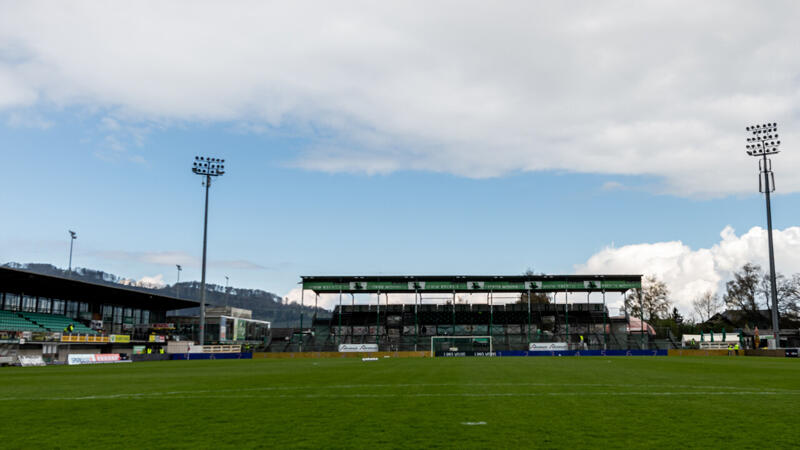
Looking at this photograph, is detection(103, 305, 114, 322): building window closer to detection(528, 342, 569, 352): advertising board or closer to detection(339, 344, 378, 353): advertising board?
detection(339, 344, 378, 353): advertising board

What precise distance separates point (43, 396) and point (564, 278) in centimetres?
6540

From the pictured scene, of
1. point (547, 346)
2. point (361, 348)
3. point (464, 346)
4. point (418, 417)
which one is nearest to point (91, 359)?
point (361, 348)

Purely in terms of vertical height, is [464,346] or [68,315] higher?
[68,315]

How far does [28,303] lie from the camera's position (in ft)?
207

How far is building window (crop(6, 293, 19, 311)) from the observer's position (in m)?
60.1

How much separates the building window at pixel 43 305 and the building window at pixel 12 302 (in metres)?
3.36

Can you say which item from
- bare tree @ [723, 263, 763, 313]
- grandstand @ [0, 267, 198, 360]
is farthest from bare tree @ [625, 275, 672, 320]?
grandstand @ [0, 267, 198, 360]

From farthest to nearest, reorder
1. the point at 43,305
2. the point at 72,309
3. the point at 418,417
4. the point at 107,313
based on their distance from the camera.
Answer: the point at 107,313
the point at 72,309
the point at 43,305
the point at 418,417

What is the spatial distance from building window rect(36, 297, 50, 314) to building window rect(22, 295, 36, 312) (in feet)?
2.57

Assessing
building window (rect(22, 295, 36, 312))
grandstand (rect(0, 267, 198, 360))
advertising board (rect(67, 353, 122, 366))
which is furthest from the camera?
building window (rect(22, 295, 36, 312))

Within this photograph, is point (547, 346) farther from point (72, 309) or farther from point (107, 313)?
point (72, 309)

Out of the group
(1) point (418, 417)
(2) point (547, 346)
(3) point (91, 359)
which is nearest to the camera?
(1) point (418, 417)

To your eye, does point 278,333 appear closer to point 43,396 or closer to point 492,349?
point 492,349

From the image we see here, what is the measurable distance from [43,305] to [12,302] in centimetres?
482
